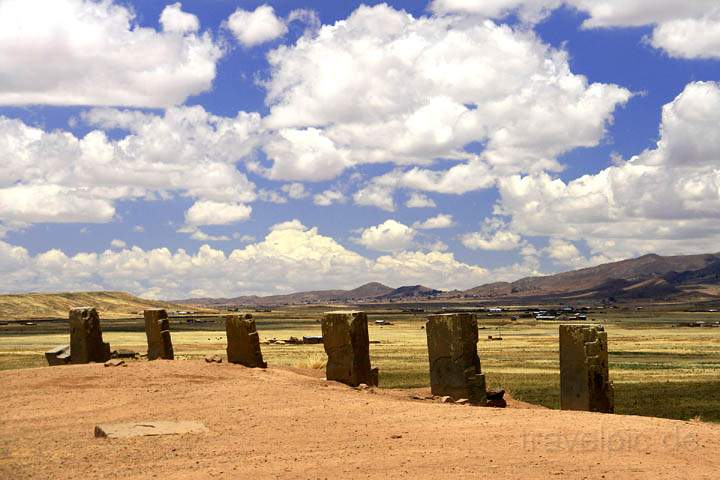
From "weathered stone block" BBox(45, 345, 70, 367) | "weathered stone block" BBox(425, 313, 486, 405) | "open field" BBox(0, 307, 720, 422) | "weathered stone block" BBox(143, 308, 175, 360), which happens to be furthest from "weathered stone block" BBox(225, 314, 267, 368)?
"weathered stone block" BBox(45, 345, 70, 367)

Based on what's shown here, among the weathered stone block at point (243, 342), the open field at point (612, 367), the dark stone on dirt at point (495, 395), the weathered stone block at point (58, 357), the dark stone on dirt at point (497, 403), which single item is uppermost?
the weathered stone block at point (243, 342)

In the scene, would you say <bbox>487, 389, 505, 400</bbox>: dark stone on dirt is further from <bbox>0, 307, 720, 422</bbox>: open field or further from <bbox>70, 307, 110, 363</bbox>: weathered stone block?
<bbox>70, 307, 110, 363</bbox>: weathered stone block

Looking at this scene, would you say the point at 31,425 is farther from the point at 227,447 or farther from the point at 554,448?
the point at 554,448

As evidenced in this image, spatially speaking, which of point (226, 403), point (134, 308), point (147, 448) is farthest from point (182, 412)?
point (134, 308)

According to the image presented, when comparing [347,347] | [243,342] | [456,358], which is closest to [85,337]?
[243,342]

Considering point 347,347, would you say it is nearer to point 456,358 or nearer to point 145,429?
point 456,358

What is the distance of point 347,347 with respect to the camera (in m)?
21.7

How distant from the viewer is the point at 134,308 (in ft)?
545

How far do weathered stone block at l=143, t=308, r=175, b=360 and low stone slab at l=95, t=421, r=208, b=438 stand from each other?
38.1ft

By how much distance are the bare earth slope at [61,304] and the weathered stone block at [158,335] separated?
12357 cm

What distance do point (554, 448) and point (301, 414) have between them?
520 cm

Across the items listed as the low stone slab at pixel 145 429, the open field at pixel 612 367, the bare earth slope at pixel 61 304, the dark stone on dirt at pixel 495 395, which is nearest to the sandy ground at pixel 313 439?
the low stone slab at pixel 145 429

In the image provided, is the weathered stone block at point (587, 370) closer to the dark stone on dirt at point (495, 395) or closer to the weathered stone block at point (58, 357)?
the dark stone on dirt at point (495, 395)

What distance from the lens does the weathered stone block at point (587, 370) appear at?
61.0 ft
